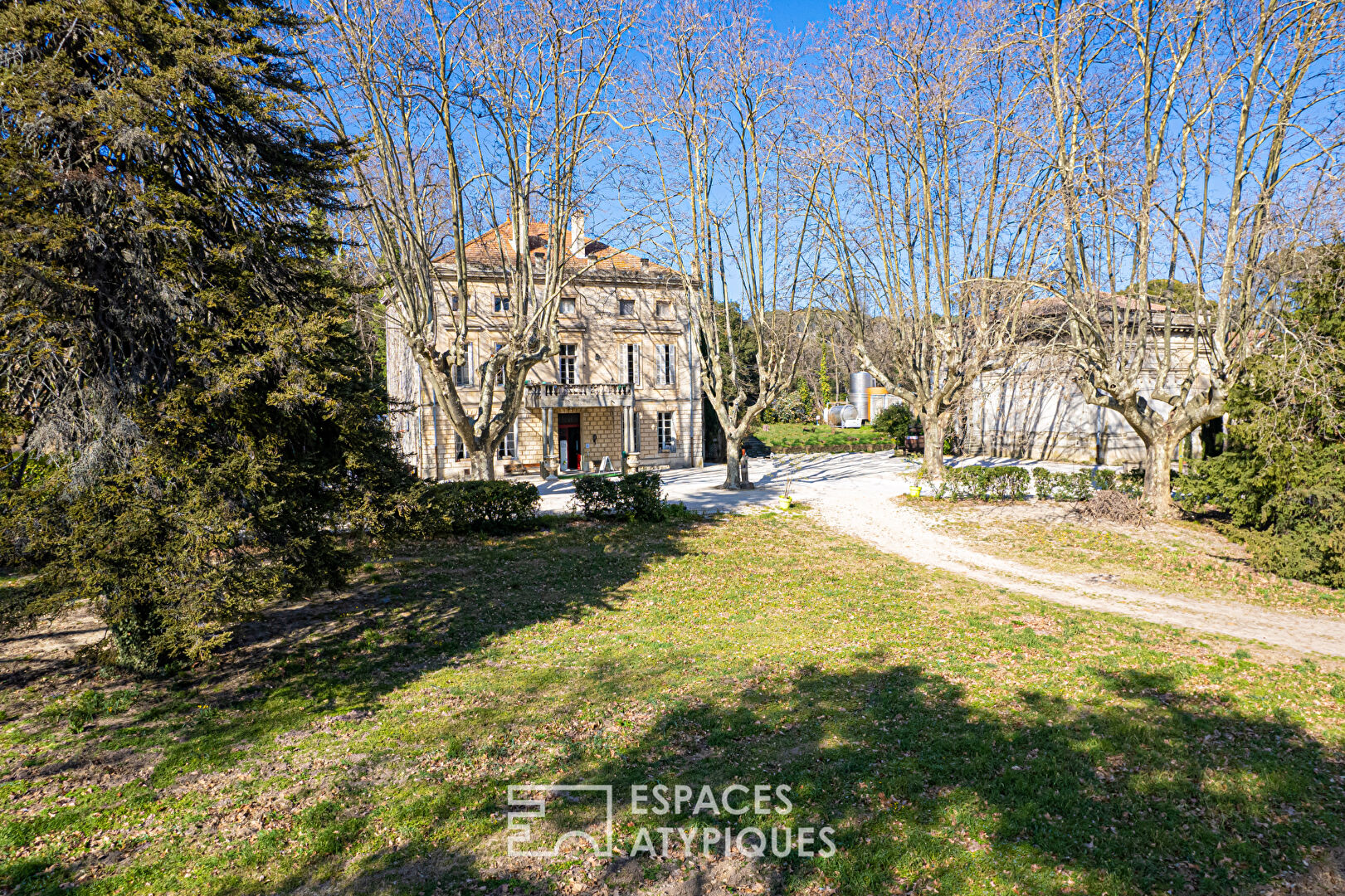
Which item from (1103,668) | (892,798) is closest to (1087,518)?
(1103,668)

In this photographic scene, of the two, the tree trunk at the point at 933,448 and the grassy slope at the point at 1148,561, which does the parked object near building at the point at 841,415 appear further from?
the grassy slope at the point at 1148,561

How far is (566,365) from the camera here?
29062 millimetres

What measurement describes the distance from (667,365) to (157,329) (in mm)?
24278

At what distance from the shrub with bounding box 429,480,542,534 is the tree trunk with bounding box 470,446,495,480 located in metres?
0.60

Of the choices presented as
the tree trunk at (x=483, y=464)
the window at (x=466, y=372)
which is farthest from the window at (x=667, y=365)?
the tree trunk at (x=483, y=464)

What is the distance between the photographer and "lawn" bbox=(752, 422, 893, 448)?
3759 cm

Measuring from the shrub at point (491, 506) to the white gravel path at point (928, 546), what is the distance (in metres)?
2.55

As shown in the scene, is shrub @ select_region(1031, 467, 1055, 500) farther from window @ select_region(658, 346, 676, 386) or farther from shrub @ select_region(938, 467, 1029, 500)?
window @ select_region(658, 346, 676, 386)

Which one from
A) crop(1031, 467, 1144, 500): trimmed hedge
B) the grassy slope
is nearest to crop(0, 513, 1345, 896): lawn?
the grassy slope

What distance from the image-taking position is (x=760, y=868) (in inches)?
165

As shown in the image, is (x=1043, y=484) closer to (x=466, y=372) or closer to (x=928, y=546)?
(x=928, y=546)

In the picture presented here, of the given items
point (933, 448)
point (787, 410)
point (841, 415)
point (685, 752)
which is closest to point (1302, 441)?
point (933, 448)

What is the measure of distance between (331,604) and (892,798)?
8623 mm

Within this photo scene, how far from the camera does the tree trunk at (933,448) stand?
22.1 meters
